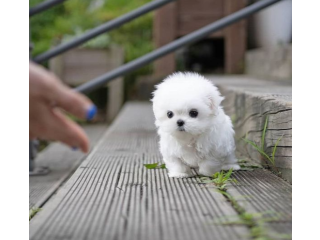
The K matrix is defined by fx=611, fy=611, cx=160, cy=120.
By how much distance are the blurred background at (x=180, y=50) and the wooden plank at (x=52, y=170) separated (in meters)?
1.20

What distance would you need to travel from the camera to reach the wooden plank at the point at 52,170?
3.62 metres

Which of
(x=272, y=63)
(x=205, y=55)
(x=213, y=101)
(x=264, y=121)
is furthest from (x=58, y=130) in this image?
(x=205, y=55)

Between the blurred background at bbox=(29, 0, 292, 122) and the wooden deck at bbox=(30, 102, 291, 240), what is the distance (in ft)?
9.79

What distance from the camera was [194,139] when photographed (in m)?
2.62

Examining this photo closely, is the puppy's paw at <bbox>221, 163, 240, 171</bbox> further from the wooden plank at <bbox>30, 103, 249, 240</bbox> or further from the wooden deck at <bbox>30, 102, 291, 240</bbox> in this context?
the wooden plank at <bbox>30, 103, 249, 240</bbox>

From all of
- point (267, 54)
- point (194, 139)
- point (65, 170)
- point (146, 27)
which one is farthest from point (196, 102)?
point (146, 27)

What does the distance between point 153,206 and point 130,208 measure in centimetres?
8

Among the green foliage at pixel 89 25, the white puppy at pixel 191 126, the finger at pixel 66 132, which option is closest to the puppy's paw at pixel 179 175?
the white puppy at pixel 191 126

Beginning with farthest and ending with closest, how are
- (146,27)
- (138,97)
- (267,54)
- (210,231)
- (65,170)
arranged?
(146,27) → (138,97) → (267,54) → (65,170) → (210,231)

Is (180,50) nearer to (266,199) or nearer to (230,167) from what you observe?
(230,167)

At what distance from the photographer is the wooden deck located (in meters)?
1.71

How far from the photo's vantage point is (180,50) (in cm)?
753
